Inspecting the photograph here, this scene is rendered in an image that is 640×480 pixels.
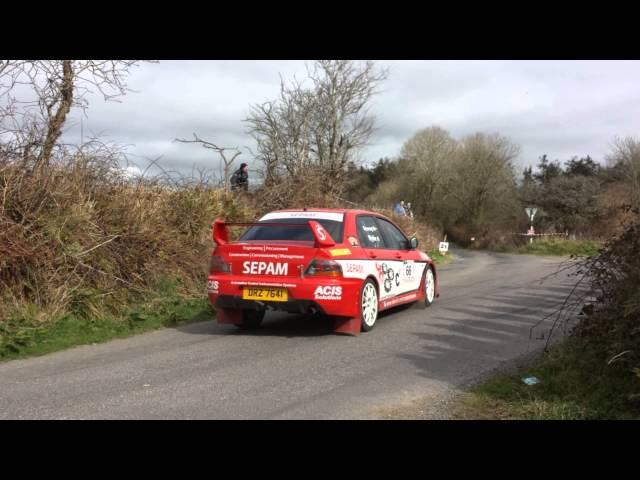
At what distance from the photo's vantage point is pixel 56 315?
27.1 ft

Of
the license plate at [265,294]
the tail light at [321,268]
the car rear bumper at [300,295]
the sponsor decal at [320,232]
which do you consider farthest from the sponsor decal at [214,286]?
the sponsor decal at [320,232]

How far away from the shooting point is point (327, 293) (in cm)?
752

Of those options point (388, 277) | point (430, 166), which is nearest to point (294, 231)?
point (388, 277)

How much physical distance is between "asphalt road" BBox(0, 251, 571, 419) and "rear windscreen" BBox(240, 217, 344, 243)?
1.33m

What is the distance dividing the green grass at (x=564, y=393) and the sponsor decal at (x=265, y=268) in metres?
3.01

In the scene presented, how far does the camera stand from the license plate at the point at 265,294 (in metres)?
7.57

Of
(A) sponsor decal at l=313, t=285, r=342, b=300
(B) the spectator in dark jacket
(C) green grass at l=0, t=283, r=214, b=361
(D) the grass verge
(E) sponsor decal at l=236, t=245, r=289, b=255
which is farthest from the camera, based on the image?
(D) the grass verge

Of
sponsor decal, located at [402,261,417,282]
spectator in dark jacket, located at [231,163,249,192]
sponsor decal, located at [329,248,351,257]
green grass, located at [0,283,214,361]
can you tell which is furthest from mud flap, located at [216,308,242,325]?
spectator in dark jacket, located at [231,163,249,192]

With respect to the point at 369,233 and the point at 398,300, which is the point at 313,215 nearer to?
the point at 369,233

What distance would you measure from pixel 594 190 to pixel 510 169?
24.7ft

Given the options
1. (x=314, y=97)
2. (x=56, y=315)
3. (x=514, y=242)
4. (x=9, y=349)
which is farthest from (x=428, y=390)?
(x=514, y=242)

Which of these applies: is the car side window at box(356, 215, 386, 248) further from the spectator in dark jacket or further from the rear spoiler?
the spectator in dark jacket

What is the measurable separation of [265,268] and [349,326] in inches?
54.4

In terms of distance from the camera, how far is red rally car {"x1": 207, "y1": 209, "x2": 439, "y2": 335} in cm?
757
